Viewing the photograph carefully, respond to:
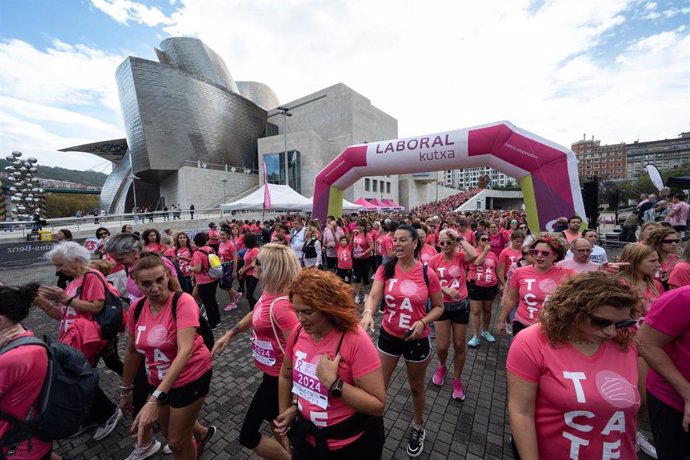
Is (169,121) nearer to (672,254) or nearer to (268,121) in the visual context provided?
(268,121)

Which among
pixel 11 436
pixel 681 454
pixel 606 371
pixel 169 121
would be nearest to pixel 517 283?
pixel 681 454

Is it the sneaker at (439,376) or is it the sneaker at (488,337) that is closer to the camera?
the sneaker at (439,376)

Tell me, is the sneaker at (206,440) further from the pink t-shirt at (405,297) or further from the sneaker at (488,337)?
the sneaker at (488,337)

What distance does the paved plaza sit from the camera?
2656 millimetres

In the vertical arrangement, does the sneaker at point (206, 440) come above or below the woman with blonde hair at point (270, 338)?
below

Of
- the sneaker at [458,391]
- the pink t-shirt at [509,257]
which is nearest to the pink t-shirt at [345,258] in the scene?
the pink t-shirt at [509,257]

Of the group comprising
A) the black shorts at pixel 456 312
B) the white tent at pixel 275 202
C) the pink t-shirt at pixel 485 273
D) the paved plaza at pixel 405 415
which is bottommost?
the paved plaza at pixel 405 415

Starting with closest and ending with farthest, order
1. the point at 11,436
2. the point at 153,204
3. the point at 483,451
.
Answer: the point at 11,436
the point at 483,451
the point at 153,204

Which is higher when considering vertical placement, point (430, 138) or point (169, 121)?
point (169, 121)

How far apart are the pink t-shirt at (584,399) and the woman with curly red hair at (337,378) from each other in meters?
0.77

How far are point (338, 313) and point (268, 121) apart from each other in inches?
2240

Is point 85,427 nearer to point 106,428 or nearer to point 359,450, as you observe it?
point 106,428

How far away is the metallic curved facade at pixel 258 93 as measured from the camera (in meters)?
61.9

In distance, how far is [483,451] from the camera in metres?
2.61
